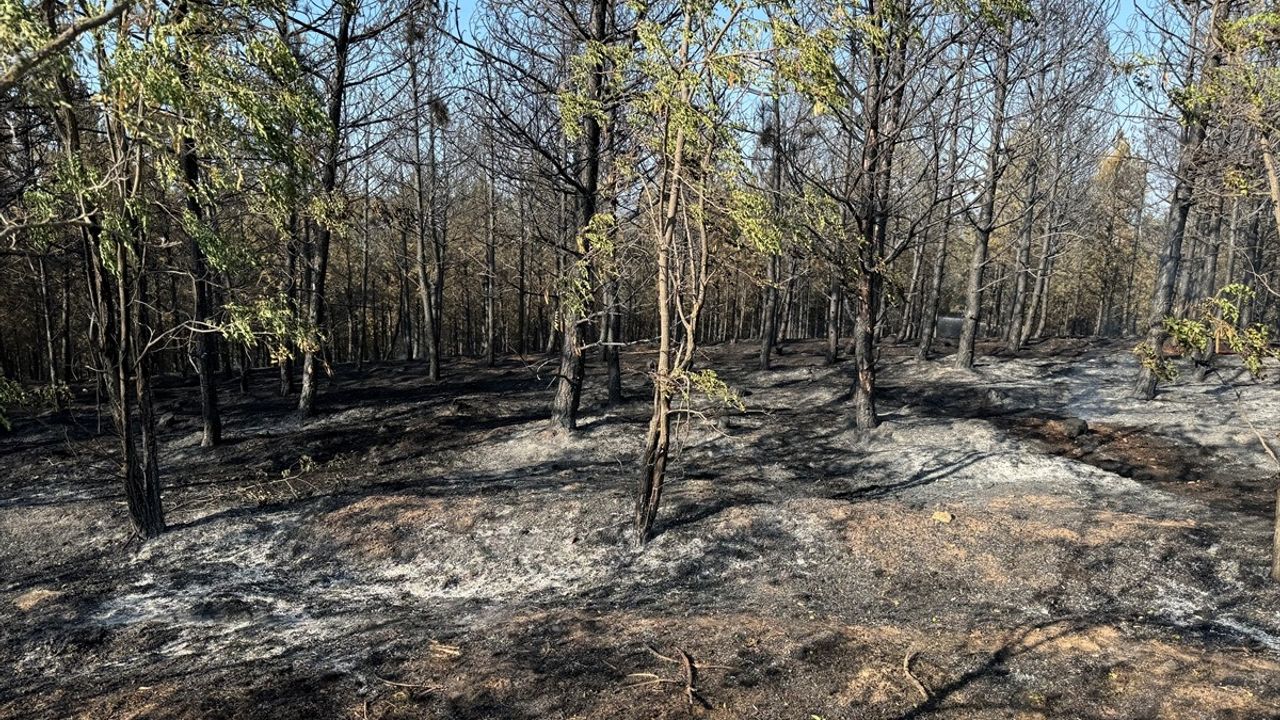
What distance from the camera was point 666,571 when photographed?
802cm

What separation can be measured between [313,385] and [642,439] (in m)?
7.58

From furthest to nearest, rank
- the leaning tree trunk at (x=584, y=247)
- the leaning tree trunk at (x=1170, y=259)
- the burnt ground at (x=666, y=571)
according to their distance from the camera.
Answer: the leaning tree trunk at (x=1170, y=259)
the leaning tree trunk at (x=584, y=247)
the burnt ground at (x=666, y=571)

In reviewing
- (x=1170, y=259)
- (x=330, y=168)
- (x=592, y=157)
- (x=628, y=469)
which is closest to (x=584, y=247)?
(x=592, y=157)

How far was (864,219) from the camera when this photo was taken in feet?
42.0

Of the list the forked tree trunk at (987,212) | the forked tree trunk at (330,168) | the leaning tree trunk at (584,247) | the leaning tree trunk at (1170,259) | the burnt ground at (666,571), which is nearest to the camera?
the burnt ground at (666,571)

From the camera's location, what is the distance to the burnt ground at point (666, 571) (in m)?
5.12

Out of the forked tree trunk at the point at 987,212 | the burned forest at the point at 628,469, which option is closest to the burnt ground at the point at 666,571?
the burned forest at the point at 628,469

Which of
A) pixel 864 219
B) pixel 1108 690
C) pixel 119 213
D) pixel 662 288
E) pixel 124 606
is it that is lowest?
pixel 124 606

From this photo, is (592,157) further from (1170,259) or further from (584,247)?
(1170,259)

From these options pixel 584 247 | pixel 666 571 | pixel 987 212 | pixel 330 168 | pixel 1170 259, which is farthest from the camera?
pixel 987 212

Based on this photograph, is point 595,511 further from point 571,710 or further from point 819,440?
point 819,440

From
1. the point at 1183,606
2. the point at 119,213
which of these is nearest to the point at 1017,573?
the point at 1183,606

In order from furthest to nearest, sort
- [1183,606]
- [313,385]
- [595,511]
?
[313,385] → [595,511] → [1183,606]

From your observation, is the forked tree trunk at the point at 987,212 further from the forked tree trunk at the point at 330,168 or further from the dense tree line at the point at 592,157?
the forked tree trunk at the point at 330,168
